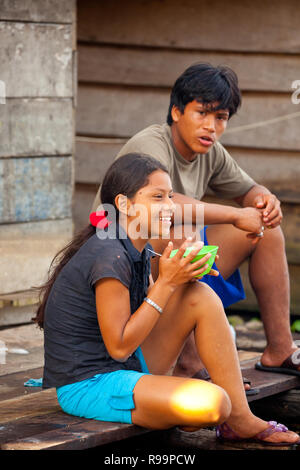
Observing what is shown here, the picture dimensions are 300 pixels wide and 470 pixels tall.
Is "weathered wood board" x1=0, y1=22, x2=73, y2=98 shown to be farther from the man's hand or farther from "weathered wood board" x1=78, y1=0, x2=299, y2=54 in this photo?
the man's hand

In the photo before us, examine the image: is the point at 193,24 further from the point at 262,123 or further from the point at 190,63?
the point at 262,123

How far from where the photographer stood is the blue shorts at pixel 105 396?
282 centimetres

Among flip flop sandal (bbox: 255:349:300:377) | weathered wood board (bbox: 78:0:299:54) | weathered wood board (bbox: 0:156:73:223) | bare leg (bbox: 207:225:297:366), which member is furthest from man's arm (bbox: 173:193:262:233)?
weathered wood board (bbox: 78:0:299:54)

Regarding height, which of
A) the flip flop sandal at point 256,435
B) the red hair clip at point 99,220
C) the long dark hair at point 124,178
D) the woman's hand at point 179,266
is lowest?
the flip flop sandal at point 256,435

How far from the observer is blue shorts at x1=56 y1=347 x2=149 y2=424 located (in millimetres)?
2820

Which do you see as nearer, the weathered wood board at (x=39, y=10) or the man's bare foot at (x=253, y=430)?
the man's bare foot at (x=253, y=430)

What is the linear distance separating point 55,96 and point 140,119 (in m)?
1.51

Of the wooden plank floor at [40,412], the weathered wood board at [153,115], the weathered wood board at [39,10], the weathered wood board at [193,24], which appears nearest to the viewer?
the wooden plank floor at [40,412]

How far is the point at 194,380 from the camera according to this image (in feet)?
9.24

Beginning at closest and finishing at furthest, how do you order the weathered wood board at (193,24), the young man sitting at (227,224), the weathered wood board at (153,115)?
1. the young man sitting at (227,224)
2. the weathered wood board at (193,24)
3. the weathered wood board at (153,115)

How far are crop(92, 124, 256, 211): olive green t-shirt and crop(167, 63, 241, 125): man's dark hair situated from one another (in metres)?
0.18

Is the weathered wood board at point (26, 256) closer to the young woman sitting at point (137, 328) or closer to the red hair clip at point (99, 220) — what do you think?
the young woman sitting at point (137, 328)

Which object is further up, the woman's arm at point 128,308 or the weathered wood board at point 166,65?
the weathered wood board at point 166,65

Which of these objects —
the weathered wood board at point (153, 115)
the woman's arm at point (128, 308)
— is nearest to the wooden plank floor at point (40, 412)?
the woman's arm at point (128, 308)
